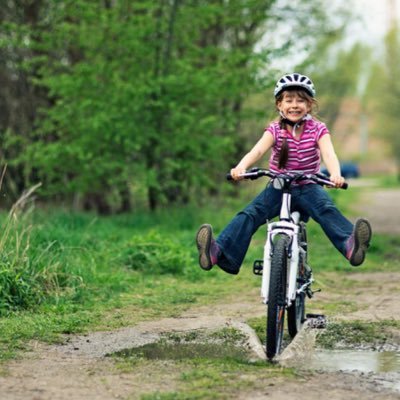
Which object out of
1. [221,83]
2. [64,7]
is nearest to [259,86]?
[221,83]

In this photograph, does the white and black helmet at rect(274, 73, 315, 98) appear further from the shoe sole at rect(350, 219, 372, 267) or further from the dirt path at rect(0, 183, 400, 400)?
the dirt path at rect(0, 183, 400, 400)

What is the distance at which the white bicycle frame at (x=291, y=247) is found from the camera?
18.8 ft

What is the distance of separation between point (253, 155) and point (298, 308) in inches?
47.3

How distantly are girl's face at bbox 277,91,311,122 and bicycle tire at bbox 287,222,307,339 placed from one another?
2.47 ft

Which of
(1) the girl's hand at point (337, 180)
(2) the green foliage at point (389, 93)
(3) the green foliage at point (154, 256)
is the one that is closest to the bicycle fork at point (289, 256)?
(1) the girl's hand at point (337, 180)

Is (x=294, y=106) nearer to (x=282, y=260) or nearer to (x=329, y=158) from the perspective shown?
(x=329, y=158)

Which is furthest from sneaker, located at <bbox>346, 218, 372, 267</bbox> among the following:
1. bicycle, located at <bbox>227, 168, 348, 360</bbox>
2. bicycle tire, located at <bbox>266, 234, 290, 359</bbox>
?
bicycle tire, located at <bbox>266, 234, 290, 359</bbox>

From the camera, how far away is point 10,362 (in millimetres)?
5617

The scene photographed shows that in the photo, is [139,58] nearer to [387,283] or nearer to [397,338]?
[387,283]

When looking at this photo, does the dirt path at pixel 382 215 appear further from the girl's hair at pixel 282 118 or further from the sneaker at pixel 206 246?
the sneaker at pixel 206 246

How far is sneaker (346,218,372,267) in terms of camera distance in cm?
596

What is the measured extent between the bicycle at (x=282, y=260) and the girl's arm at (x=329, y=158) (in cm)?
8

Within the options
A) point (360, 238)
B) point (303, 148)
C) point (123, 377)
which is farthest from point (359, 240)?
point (123, 377)

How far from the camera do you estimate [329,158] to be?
6.12m
